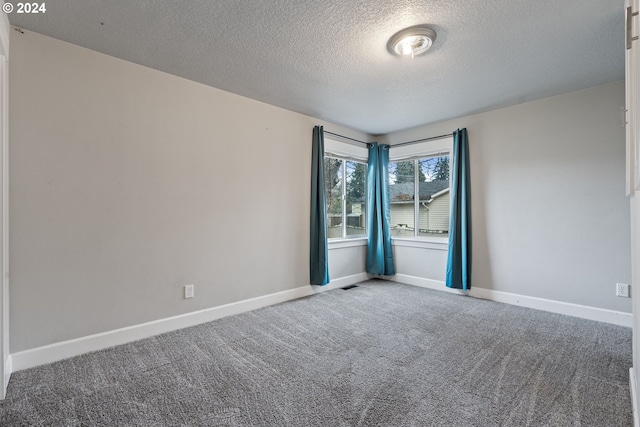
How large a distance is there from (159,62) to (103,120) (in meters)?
0.67

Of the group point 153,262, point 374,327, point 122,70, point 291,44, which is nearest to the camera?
point 291,44

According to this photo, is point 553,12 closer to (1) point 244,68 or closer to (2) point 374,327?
(1) point 244,68

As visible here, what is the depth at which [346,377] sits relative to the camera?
1907 mm

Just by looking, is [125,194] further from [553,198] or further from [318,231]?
[553,198]

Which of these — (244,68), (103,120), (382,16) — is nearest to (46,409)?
(103,120)

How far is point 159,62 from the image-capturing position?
2.48m

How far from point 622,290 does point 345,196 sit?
3.21 metres

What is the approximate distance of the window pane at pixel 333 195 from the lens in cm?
430

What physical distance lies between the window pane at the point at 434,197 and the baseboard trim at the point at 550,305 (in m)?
0.78

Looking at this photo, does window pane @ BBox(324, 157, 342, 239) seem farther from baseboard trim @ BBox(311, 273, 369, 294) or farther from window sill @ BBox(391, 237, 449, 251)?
window sill @ BBox(391, 237, 449, 251)

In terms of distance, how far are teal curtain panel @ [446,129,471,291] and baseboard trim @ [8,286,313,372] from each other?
2.35 metres

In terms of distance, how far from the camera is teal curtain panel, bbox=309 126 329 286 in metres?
3.78

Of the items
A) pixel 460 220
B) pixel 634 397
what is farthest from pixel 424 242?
pixel 634 397

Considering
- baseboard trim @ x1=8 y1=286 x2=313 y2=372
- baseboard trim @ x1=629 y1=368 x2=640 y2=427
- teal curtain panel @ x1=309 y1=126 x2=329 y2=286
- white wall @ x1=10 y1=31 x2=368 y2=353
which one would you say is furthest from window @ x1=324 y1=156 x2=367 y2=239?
baseboard trim @ x1=629 y1=368 x2=640 y2=427
